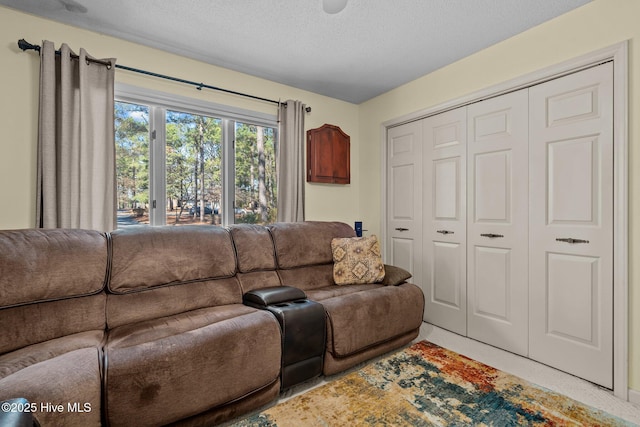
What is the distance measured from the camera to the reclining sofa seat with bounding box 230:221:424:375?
2.10 metres

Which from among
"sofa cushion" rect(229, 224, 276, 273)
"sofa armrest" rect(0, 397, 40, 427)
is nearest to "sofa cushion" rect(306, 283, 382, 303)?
"sofa cushion" rect(229, 224, 276, 273)

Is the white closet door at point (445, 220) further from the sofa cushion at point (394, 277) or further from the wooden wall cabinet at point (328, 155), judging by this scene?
the wooden wall cabinet at point (328, 155)

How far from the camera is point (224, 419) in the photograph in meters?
1.60

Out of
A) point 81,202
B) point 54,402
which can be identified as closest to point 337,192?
point 81,202

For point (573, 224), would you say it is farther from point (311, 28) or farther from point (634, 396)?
point (311, 28)

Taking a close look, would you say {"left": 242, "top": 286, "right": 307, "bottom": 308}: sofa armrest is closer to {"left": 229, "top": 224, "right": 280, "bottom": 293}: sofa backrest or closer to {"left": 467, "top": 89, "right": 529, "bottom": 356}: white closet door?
{"left": 229, "top": 224, "right": 280, "bottom": 293}: sofa backrest

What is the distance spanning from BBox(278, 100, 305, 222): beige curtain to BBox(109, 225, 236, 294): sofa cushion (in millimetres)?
976

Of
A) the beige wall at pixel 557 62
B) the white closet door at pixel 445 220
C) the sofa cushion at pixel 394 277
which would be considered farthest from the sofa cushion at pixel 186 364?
the beige wall at pixel 557 62

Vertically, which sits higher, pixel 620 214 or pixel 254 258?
pixel 620 214

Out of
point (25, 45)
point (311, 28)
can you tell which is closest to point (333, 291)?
point (311, 28)

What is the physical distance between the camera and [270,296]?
206 cm

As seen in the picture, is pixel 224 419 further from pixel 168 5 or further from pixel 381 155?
pixel 381 155

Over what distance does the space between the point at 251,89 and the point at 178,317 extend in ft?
7.57

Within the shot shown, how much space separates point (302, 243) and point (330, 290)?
0.51m
